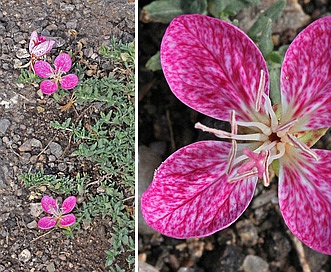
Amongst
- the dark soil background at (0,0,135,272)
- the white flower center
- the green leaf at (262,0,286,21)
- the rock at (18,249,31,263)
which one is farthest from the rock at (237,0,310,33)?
the rock at (18,249,31,263)

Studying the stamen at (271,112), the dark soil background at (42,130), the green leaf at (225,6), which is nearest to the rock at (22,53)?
the dark soil background at (42,130)

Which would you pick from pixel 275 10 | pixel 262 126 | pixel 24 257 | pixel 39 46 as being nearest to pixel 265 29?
pixel 275 10

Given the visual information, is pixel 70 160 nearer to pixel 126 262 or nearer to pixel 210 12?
pixel 126 262

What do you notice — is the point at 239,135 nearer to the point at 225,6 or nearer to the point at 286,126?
the point at 286,126

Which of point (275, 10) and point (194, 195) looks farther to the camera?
point (275, 10)

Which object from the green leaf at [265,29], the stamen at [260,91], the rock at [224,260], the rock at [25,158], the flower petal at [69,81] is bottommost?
the rock at [224,260]

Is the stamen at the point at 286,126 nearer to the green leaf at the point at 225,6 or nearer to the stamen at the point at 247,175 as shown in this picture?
the stamen at the point at 247,175

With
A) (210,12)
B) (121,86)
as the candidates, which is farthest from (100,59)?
(210,12)
